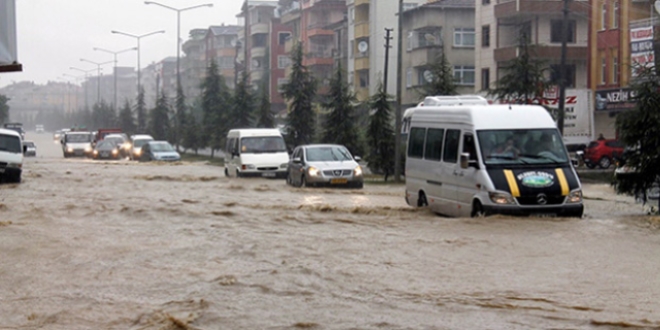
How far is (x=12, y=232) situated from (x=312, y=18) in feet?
241

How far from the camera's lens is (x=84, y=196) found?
2812cm

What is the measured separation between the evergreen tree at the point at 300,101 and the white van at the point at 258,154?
13173 millimetres

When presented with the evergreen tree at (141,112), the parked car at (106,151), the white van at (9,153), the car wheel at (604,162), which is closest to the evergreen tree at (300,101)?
the car wheel at (604,162)

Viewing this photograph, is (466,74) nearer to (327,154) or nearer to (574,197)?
(327,154)

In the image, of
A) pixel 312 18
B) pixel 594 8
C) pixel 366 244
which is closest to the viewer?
pixel 366 244

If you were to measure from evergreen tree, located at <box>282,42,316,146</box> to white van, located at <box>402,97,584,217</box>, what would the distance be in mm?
30096

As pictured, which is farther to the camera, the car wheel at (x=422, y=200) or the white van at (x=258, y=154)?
the white van at (x=258, y=154)

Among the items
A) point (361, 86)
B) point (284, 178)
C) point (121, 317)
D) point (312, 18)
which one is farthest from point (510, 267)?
point (312, 18)

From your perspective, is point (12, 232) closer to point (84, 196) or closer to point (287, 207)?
point (287, 207)

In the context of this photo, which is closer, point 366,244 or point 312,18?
point 366,244

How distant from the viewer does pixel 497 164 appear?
17938 millimetres

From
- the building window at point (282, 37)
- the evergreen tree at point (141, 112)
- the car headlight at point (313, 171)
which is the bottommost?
the car headlight at point (313, 171)

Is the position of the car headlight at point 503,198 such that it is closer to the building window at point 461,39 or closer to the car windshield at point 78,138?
the building window at point 461,39

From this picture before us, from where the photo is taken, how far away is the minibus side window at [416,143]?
21.0 m
